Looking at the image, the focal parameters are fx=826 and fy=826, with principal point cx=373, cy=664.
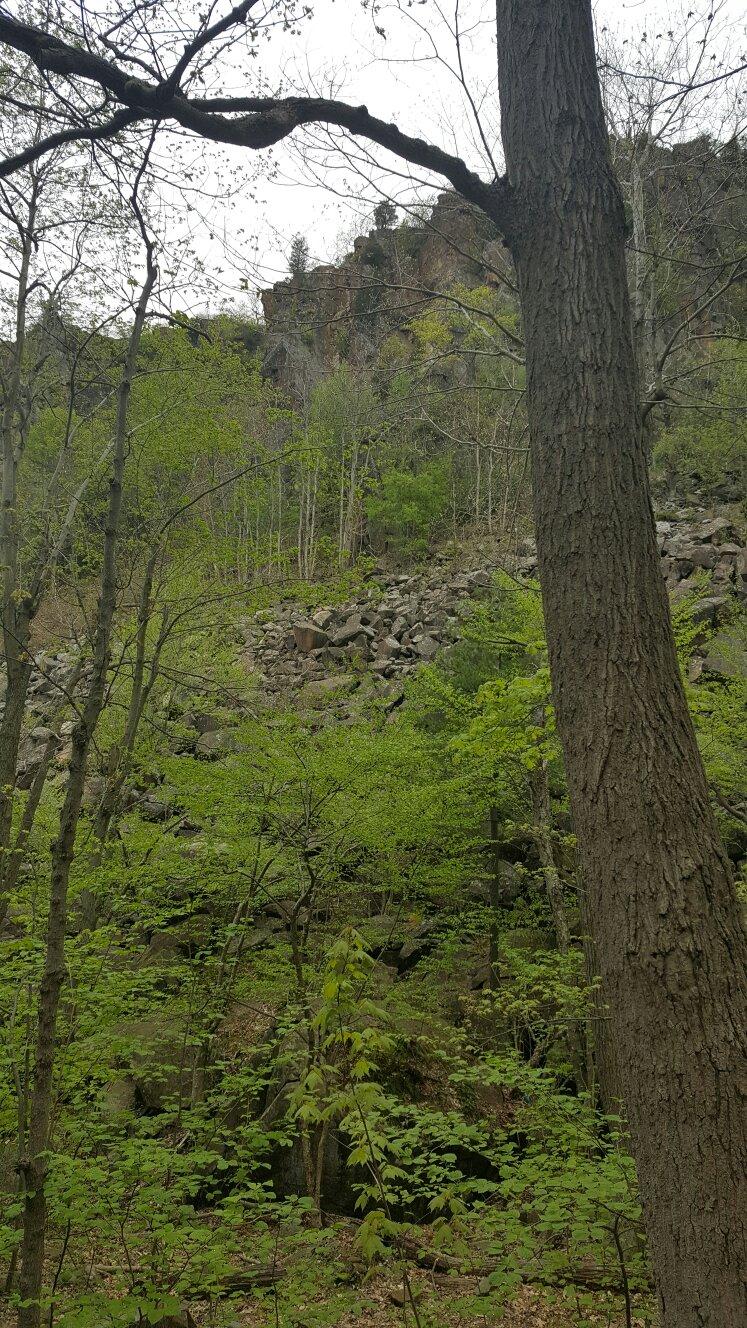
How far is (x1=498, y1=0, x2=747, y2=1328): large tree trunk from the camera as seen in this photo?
5.99 feet

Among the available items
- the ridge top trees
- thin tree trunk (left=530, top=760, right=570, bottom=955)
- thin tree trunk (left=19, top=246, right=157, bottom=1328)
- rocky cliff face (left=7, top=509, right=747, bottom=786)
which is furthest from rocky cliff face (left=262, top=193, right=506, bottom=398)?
rocky cliff face (left=7, top=509, right=747, bottom=786)

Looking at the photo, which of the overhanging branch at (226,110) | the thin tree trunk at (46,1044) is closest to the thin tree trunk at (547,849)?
the thin tree trunk at (46,1044)

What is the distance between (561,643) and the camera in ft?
7.51

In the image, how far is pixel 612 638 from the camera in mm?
2197

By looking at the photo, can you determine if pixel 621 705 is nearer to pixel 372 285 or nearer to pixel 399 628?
pixel 372 285

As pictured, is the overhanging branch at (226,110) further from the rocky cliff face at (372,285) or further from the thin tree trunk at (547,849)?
the thin tree trunk at (547,849)

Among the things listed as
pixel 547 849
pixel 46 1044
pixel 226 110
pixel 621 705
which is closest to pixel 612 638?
pixel 621 705

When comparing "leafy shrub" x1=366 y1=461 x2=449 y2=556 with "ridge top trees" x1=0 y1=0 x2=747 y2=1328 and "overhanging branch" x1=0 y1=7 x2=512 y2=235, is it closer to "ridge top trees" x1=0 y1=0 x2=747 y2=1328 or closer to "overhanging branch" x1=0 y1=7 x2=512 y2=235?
"overhanging branch" x1=0 y1=7 x2=512 y2=235

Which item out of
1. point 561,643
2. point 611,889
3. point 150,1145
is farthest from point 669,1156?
point 150,1145

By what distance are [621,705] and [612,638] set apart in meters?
0.18

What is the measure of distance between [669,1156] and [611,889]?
58 centimetres

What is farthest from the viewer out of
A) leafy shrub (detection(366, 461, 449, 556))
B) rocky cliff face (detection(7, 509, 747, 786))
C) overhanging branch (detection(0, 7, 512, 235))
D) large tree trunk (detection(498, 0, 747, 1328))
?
leafy shrub (detection(366, 461, 449, 556))

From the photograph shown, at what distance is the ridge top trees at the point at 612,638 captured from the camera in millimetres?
1835

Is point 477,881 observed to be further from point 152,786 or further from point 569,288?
point 569,288
